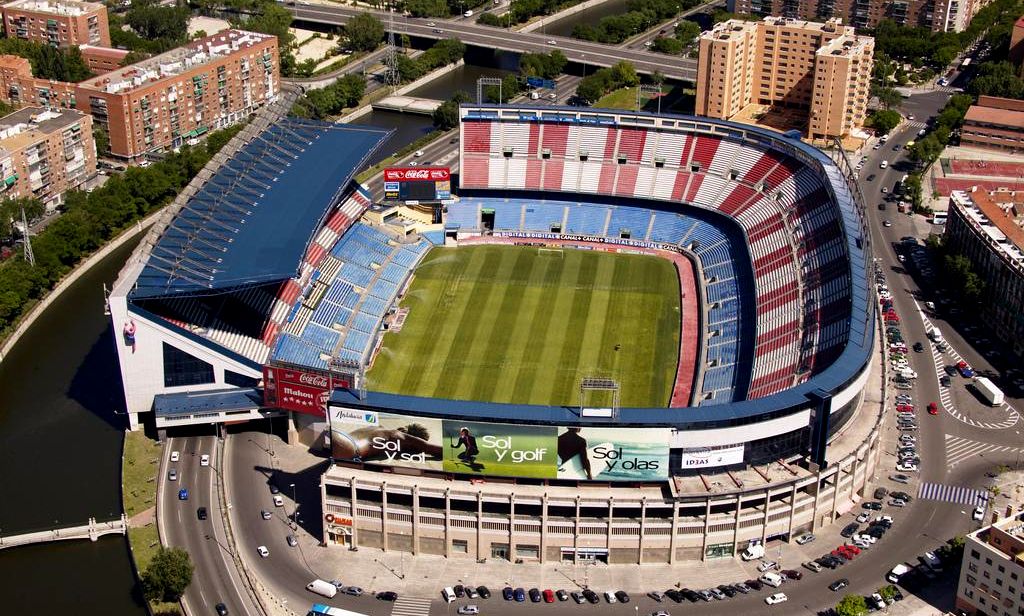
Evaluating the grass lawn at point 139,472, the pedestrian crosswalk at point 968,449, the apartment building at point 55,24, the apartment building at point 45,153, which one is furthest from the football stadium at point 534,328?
the apartment building at point 55,24

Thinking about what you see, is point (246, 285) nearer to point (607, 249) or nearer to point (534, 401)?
point (534, 401)

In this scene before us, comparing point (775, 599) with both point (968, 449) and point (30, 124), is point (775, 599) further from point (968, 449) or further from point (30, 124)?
point (30, 124)

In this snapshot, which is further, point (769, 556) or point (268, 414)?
point (268, 414)

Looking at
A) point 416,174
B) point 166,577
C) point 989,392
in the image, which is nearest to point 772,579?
point 989,392

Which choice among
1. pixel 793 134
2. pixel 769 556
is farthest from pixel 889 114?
pixel 769 556

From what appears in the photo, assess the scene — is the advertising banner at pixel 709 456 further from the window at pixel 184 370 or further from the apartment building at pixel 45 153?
the apartment building at pixel 45 153

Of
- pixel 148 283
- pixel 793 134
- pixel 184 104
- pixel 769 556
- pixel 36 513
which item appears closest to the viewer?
pixel 769 556

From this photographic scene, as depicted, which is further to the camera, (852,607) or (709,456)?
(709,456)

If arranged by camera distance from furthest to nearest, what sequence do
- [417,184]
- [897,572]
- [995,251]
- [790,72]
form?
[790,72] → [417,184] → [995,251] → [897,572]
